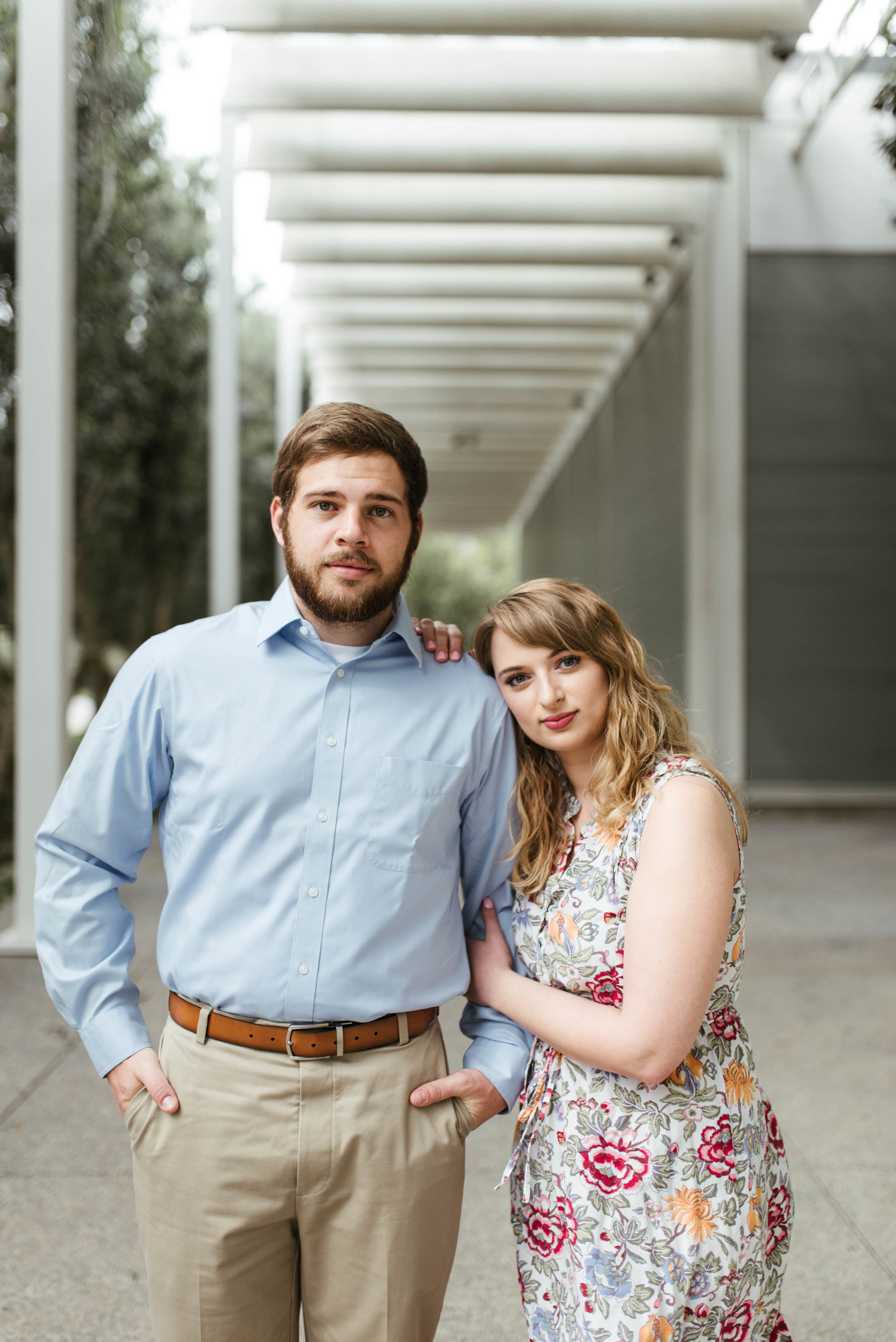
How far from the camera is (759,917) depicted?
6.30 meters

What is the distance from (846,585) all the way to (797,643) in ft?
2.20

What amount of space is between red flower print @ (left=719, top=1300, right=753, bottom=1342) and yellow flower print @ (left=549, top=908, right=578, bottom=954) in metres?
0.59

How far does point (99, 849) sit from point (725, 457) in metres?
9.20


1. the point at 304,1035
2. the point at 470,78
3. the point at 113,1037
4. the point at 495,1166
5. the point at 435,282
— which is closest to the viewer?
the point at 304,1035

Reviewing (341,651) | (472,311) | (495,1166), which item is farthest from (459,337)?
(341,651)

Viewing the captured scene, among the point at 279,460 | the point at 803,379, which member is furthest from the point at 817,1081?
the point at 803,379

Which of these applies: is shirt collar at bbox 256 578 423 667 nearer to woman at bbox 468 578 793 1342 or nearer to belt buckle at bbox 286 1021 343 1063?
woman at bbox 468 578 793 1342

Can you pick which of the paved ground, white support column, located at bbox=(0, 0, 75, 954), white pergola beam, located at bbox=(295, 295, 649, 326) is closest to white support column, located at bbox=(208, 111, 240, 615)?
white pergola beam, located at bbox=(295, 295, 649, 326)

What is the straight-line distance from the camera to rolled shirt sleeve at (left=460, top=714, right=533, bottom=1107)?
190 centimetres

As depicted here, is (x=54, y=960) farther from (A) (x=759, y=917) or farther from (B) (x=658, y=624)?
(B) (x=658, y=624)

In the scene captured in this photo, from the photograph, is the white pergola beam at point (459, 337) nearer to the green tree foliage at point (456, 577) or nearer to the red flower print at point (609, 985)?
the red flower print at point (609, 985)

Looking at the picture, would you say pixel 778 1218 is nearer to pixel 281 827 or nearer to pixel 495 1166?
pixel 281 827

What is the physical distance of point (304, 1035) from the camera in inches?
68.7

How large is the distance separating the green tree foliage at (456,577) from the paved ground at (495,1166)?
3993 centimetres
